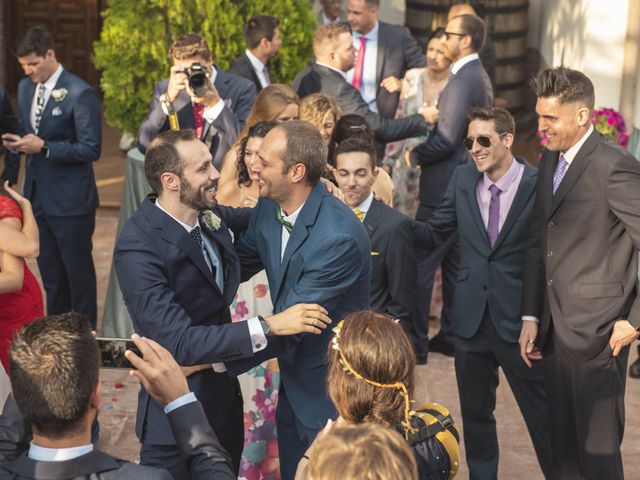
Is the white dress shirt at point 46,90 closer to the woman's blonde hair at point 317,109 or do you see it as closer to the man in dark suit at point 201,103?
the man in dark suit at point 201,103

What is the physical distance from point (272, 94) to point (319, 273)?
7.27 ft

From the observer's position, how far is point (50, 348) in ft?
8.68

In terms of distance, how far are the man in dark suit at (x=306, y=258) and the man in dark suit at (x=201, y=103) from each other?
2.21 metres

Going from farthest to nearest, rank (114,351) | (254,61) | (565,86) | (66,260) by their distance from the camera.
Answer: (254,61)
(66,260)
(565,86)
(114,351)

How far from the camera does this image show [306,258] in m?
3.98

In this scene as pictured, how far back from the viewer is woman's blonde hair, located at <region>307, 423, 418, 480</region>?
7.30 feet

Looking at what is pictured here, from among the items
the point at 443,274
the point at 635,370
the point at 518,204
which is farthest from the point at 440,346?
the point at 518,204

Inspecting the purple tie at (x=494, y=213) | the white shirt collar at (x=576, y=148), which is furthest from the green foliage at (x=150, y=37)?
the white shirt collar at (x=576, y=148)

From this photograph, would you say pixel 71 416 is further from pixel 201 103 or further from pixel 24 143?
pixel 24 143

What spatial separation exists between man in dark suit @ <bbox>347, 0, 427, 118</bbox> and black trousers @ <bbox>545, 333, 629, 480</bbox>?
3559 mm

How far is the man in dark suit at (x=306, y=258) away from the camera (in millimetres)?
3934

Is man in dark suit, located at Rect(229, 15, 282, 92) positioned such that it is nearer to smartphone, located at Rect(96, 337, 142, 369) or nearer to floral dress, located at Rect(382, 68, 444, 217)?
floral dress, located at Rect(382, 68, 444, 217)

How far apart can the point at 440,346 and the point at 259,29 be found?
8.23ft

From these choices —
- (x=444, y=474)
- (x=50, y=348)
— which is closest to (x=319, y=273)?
(x=444, y=474)
